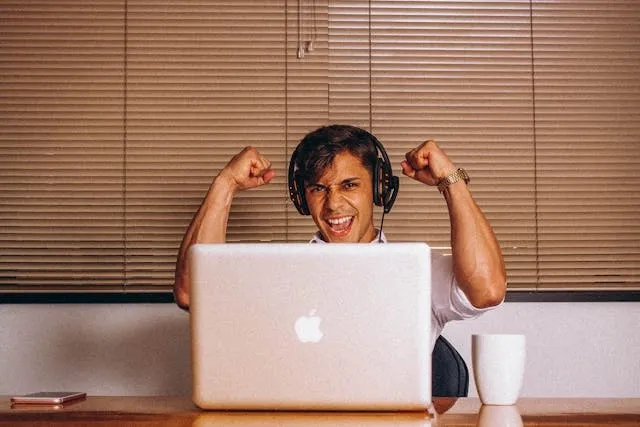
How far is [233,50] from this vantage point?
258 centimetres

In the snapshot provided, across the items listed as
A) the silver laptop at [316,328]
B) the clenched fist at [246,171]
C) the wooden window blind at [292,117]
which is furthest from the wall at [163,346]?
the silver laptop at [316,328]

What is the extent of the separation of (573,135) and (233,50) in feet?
3.73

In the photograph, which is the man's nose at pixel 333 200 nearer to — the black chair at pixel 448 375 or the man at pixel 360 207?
the man at pixel 360 207

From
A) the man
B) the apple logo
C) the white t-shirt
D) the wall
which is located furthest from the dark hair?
the apple logo

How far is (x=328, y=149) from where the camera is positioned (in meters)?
2.14

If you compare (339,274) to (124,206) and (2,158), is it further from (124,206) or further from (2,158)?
(2,158)

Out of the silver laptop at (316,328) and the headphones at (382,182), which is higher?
the headphones at (382,182)

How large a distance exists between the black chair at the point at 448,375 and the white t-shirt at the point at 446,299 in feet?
0.28

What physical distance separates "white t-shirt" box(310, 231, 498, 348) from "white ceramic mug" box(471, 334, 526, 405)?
46 centimetres

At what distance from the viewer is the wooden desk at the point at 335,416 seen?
3.77 feet

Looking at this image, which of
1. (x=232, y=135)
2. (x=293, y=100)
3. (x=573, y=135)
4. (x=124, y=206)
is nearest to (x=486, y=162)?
(x=573, y=135)

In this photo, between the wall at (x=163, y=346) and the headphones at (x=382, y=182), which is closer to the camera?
the headphones at (x=382, y=182)

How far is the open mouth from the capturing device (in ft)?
7.03

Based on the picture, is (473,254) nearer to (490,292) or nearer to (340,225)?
(490,292)
